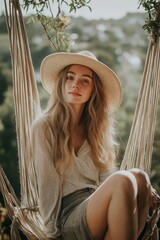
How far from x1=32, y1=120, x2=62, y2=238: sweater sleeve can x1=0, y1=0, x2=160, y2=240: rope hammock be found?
7 cm

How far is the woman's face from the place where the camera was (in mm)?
2547

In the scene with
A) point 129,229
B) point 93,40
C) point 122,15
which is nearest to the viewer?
point 129,229

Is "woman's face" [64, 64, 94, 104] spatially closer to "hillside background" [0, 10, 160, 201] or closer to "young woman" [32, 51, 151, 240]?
"young woman" [32, 51, 151, 240]

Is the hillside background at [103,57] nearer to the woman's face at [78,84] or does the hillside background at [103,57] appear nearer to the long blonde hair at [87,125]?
the long blonde hair at [87,125]

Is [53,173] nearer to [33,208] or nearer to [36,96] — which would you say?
[33,208]

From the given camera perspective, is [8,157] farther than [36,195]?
Yes

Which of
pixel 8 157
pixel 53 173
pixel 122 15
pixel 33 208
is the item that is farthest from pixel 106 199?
pixel 122 15

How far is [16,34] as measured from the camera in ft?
8.23

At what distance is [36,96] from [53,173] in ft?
1.60

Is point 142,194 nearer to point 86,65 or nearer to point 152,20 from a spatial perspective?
point 86,65

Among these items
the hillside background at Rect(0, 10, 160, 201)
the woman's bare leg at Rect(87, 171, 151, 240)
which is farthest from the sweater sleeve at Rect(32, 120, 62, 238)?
the hillside background at Rect(0, 10, 160, 201)

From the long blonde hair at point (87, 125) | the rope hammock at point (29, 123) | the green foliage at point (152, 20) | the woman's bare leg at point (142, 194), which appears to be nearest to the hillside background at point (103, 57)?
the long blonde hair at point (87, 125)

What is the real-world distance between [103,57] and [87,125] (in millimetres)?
7274

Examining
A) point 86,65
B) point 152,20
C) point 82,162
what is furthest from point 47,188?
point 152,20
